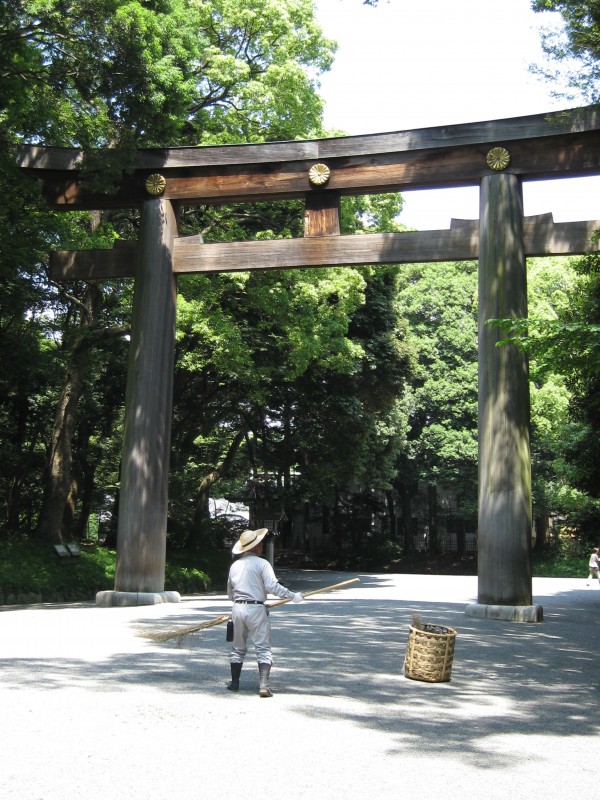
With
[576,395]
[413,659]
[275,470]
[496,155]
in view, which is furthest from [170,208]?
[275,470]

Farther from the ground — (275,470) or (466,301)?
(466,301)

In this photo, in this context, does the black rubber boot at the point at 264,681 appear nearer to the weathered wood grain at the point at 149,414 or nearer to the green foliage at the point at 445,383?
the weathered wood grain at the point at 149,414

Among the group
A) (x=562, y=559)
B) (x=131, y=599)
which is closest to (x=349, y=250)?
(x=131, y=599)

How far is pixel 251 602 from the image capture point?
279 inches

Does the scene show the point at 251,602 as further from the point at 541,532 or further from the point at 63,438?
the point at 541,532

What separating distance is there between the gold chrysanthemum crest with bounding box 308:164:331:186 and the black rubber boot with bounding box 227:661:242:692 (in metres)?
8.79

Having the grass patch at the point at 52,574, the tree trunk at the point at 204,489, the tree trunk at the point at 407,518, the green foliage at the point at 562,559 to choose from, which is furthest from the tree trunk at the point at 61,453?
the tree trunk at the point at 407,518

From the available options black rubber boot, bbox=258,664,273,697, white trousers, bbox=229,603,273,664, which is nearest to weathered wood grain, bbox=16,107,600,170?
white trousers, bbox=229,603,273,664

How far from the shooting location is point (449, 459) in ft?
126

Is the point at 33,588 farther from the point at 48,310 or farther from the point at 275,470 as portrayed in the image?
the point at 275,470

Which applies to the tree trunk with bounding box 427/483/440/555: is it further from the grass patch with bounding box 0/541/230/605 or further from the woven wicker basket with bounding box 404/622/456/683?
the woven wicker basket with bounding box 404/622/456/683

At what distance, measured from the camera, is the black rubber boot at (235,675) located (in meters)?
6.82

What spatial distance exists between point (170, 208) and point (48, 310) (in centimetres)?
1164

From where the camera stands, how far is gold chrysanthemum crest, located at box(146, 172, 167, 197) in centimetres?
1443
